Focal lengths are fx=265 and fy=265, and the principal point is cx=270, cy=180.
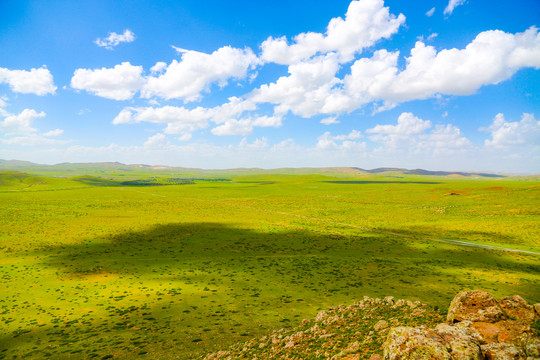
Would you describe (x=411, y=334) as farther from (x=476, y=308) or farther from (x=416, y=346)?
(x=476, y=308)

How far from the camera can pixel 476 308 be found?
48.4ft

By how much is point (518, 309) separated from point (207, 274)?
102 ft

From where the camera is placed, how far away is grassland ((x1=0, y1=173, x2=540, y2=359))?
21.4 m

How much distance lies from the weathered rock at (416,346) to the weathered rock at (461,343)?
0.30m

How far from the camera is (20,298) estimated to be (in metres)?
27.5

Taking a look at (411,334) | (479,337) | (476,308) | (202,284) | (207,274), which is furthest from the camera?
(207,274)

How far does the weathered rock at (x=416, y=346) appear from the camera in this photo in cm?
1046

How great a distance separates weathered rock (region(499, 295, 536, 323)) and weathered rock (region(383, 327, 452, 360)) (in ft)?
21.2

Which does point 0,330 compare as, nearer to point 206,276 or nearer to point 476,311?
point 206,276

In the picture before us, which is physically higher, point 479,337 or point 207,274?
point 479,337

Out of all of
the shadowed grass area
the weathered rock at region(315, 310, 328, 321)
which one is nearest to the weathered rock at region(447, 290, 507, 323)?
the weathered rock at region(315, 310, 328, 321)

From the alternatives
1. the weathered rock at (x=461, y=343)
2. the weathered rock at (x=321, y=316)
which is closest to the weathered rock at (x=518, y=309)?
the weathered rock at (x=461, y=343)

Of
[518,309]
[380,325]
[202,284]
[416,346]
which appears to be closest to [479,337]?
[416,346]

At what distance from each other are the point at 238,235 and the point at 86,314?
3576cm
